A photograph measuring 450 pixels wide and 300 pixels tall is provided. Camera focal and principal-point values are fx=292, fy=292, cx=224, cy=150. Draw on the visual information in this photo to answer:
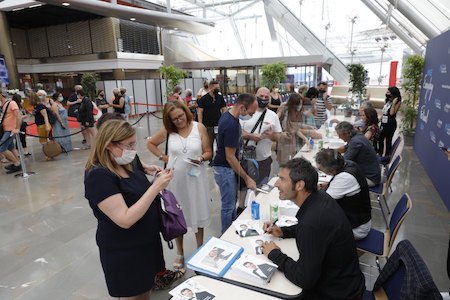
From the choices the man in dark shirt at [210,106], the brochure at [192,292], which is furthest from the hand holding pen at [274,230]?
the man in dark shirt at [210,106]

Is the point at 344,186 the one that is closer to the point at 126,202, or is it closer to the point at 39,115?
the point at 126,202

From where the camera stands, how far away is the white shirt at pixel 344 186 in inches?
95.7

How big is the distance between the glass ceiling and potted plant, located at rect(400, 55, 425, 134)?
4.22 m

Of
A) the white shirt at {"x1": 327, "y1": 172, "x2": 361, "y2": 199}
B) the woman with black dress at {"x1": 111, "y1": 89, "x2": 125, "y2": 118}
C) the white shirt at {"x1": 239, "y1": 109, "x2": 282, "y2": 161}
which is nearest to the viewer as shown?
the white shirt at {"x1": 327, "y1": 172, "x2": 361, "y2": 199}

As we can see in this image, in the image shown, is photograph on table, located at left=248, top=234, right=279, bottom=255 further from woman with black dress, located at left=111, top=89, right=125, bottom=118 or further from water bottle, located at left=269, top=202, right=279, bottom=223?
woman with black dress, located at left=111, top=89, right=125, bottom=118

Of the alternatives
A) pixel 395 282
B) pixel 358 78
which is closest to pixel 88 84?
pixel 358 78

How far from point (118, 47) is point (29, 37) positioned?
7101 millimetres

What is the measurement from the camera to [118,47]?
1614 cm

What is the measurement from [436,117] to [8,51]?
1989cm

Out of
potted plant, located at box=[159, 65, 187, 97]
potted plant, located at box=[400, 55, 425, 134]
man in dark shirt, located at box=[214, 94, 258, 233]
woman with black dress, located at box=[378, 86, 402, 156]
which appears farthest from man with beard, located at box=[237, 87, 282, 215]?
potted plant, located at box=[159, 65, 187, 97]

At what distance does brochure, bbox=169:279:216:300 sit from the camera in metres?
1.54

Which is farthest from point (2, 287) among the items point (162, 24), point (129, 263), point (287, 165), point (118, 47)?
point (162, 24)

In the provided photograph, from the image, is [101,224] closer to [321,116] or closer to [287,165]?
[287,165]

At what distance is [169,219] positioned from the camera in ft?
6.56
